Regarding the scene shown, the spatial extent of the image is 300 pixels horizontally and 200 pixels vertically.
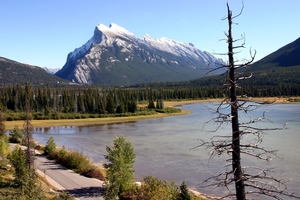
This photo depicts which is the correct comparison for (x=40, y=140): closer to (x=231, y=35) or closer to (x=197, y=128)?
(x=197, y=128)

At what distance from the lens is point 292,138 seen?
4881cm

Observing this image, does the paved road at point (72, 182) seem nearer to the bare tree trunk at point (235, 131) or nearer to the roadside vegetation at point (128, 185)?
the roadside vegetation at point (128, 185)

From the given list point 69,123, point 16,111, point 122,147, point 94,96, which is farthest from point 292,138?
point 16,111

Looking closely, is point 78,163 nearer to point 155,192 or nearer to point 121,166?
point 121,166

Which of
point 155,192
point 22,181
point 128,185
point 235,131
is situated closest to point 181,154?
point 128,185

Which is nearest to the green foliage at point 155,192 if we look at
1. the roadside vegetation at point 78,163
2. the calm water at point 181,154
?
the calm water at point 181,154

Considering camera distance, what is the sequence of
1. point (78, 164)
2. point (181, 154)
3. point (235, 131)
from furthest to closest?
point (181, 154), point (78, 164), point (235, 131)

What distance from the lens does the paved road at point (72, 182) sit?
2686 centimetres

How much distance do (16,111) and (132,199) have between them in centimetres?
9091

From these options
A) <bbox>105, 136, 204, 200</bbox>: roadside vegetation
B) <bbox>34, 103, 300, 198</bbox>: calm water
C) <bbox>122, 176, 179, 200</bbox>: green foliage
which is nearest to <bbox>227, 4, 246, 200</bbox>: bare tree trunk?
<bbox>105, 136, 204, 200</bbox>: roadside vegetation

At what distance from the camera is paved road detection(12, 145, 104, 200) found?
88.1 feet

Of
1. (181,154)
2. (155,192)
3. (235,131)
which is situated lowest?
(181,154)

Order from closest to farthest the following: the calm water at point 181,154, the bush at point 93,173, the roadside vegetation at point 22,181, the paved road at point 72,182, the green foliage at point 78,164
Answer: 1. the roadside vegetation at point 22,181
2. the paved road at point 72,182
3. the calm water at point 181,154
4. the bush at point 93,173
5. the green foliage at point 78,164

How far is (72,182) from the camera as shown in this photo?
3094 cm
